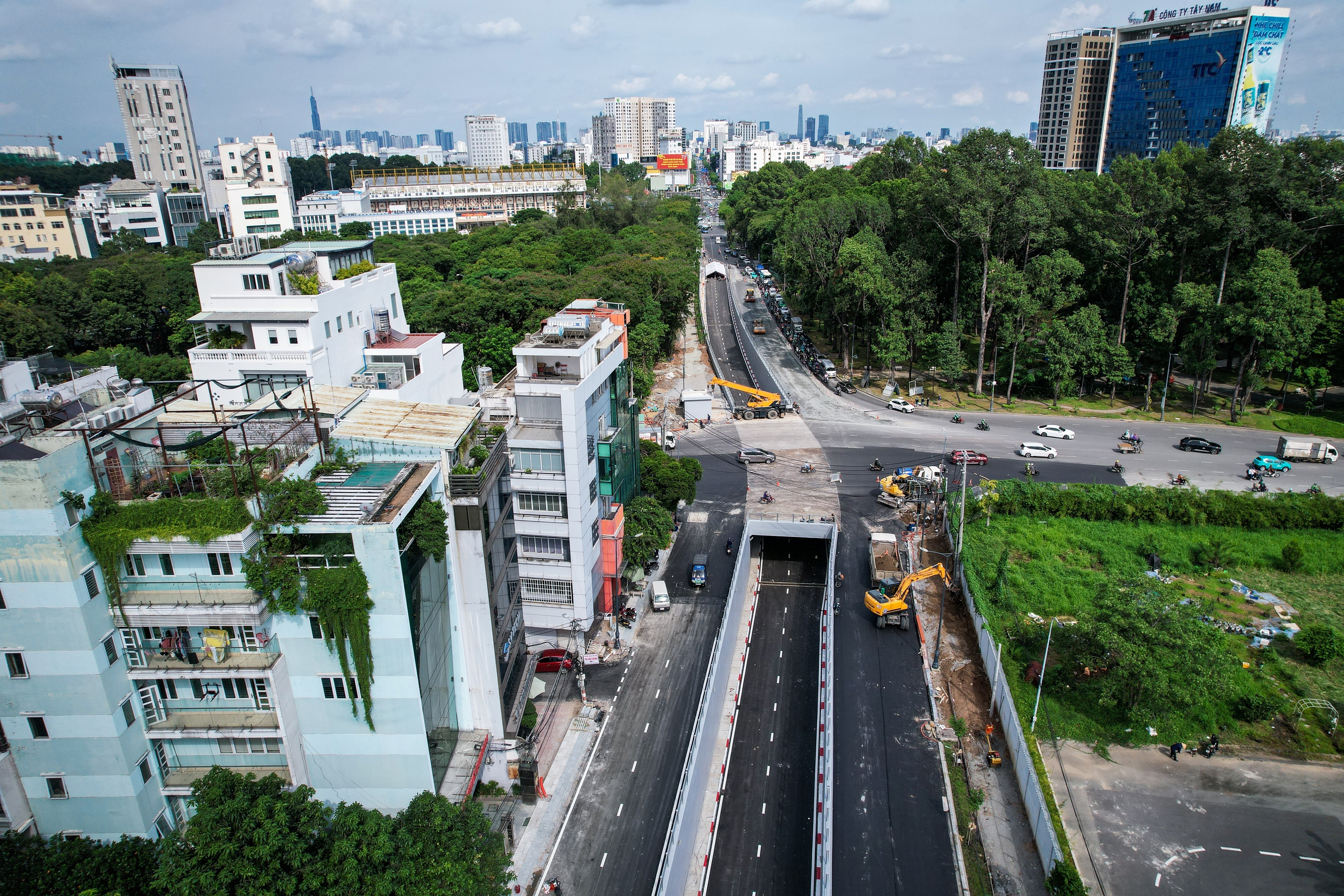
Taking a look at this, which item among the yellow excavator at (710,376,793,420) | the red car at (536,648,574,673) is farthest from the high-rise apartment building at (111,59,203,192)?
the red car at (536,648,574,673)

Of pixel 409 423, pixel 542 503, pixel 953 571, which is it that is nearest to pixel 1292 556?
pixel 953 571

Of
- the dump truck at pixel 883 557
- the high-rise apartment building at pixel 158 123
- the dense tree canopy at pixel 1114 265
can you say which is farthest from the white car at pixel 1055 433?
the high-rise apartment building at pixel 158 123

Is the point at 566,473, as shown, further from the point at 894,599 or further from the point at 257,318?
the point at 894,599

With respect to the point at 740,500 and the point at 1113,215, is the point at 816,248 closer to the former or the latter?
the point at 1113,215

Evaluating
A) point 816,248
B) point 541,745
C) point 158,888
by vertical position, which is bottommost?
point 541,745

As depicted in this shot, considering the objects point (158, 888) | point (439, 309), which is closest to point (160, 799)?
point (158, 888)

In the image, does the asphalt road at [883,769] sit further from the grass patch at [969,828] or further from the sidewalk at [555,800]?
the sidewalk at [555,800]
